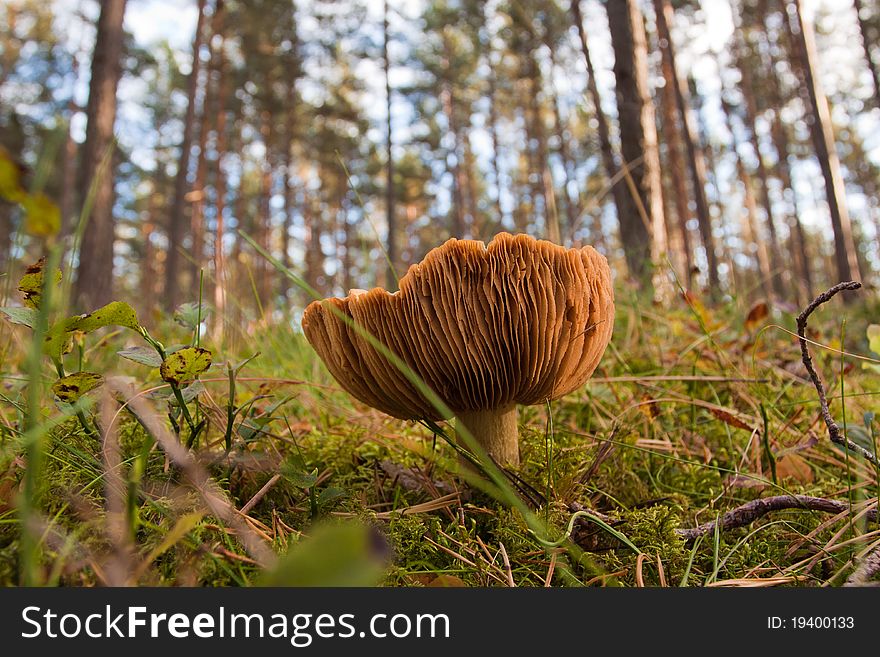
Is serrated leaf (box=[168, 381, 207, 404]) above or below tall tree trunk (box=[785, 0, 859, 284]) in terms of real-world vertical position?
below

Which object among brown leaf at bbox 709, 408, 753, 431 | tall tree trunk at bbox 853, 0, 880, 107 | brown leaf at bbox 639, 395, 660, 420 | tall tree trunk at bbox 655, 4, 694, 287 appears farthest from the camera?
tall tree trunk at bbox 853, 0, 880, 107

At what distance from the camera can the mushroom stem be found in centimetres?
150

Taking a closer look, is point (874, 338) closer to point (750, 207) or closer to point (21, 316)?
point (21, 316)

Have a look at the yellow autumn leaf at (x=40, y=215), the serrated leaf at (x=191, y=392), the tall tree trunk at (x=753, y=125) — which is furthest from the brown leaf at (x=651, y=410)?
the tall tree trunk at (x=753, y=125)

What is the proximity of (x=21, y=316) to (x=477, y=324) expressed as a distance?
97 cm

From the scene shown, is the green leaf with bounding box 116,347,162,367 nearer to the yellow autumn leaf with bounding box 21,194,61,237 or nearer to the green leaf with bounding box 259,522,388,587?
the yellow autumn leaf with bounding box 21,194,61,237

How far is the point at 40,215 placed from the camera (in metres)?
0.55

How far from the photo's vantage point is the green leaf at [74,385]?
1.09 m

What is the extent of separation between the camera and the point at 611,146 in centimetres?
575

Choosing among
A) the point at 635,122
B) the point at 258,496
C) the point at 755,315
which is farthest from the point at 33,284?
the point at 635,122

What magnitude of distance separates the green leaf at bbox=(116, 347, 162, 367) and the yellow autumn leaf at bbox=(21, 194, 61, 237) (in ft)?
2.17

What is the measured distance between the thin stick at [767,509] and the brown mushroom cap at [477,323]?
475 millimetres

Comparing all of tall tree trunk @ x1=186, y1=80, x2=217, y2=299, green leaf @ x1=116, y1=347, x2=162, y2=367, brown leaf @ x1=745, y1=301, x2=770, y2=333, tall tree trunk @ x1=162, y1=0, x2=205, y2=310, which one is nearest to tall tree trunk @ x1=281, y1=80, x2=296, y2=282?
tall tree trunk @ x1=186, y1=80, x2=217, y2=299

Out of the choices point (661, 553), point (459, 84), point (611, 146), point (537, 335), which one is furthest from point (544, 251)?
point (459, 84)
